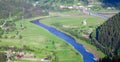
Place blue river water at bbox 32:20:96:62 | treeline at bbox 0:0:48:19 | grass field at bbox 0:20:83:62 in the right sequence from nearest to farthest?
grass field at bbox 0:20:83:62, blue river water at bbox 32:20:96:62, treeline at bbox 0:0:48:19

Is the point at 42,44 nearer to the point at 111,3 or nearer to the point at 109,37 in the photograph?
the point at 109,37

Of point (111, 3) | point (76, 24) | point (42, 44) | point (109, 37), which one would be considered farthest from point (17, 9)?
point (109, 37)

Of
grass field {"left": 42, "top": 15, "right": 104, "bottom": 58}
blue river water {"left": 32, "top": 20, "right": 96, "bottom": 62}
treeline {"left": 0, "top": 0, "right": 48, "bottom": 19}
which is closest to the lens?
blue river water {"left": 32, "top": 20, "right": 96, "bottom": 62}

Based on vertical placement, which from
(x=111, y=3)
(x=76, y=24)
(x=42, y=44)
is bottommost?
(x=111, y=3)

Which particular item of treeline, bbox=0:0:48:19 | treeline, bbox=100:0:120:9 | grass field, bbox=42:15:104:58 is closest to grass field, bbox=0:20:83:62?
grass field, bbox=42:15:104:58

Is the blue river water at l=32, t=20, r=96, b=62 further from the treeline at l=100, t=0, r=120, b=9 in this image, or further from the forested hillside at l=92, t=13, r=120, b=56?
the treeline at l=100, t=0, r=120, b=9

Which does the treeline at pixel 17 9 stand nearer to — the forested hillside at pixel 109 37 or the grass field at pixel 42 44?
the grass field at pixel 42 44

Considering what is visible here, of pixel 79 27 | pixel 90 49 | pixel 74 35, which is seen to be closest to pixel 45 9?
pixel 79 27

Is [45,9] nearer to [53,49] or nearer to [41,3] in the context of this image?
[41,3]
